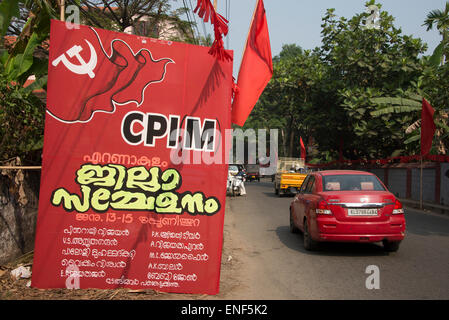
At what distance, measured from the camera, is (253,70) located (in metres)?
6.77

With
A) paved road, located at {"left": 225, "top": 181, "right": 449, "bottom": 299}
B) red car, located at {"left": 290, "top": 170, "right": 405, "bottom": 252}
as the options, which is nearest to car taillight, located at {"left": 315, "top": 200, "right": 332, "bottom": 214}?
red car, located at {"left": 290, "top": 170, "right": 405, "bottom": 252}

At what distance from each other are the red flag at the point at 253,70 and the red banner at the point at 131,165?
0.82 meters

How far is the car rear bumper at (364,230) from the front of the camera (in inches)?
318

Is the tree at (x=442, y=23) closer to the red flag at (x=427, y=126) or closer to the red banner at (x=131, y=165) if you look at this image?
the red flag at (x=427, y=126)

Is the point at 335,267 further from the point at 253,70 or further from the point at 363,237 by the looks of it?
the point at 253,70

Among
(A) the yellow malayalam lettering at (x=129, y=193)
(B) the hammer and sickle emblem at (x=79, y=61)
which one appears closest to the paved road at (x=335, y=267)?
(A) the yellow malayalam lettering at (x=129, y=193)

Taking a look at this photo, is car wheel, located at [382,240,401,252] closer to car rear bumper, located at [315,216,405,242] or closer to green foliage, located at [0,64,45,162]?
car rear bumper, located at [315,216,405,242]

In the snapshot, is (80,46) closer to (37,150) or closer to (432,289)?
(37,150)

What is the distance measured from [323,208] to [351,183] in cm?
101

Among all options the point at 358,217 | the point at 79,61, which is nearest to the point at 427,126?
the point at 358,217

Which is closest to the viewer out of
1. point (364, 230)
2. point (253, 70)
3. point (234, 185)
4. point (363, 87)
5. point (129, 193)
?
point (129, 193)

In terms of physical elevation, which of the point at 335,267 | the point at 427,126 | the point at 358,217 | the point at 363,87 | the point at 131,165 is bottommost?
the point at 335,267

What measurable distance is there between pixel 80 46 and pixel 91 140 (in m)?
1.21

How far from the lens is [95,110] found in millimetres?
5656
